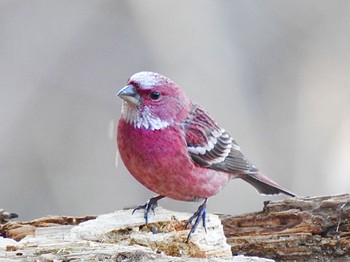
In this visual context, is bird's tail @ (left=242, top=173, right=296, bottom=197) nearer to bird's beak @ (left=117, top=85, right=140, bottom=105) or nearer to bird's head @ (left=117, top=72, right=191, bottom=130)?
bird's head @ (left=117, top=72, right=191, bottom=130)

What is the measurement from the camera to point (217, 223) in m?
5.59

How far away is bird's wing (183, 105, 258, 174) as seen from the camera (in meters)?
5.78

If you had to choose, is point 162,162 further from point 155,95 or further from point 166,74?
point 166,74

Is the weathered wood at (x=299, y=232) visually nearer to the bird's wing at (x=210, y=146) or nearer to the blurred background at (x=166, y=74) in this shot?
the bird's wing at (x=210, y=146)

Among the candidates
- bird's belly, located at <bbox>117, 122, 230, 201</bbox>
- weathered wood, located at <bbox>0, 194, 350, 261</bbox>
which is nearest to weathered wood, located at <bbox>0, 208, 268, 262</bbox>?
weathered wood, located at <bbox>0, 194, 350, 261</bbox>

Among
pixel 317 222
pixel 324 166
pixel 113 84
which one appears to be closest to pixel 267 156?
pixel 324 166

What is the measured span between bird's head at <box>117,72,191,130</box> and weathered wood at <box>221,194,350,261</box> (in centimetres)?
79

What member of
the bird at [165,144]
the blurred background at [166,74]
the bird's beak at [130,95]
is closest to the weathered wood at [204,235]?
the bird at [165,144]

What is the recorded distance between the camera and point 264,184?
639cm

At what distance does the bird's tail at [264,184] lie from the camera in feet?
20.7

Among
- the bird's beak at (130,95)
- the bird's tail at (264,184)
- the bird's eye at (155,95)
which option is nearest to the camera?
the bird's beak at (130,95)

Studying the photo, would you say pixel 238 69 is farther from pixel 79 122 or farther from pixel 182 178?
pixel 182 178

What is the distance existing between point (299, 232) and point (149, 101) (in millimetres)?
1133

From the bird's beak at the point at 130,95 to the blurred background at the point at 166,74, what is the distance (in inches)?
84.6
